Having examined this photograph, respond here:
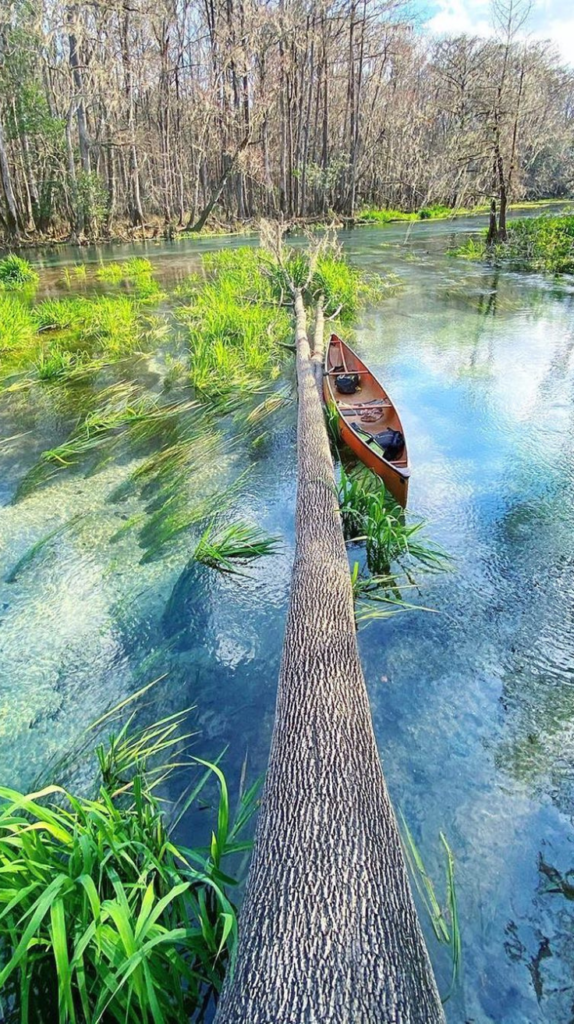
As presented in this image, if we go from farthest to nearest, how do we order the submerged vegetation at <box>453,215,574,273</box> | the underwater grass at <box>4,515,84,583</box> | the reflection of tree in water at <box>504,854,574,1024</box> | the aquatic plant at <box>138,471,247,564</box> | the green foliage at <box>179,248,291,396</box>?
the submerged vegetation at <box>453,215,574,273</box>
the green foliage at <box>179,248,291,396</box>
the aquatic plant at <box>138,471,247,564</box>
the underwater grass at <box>4,515,84,583</box>
the reflection of tree in water at <box>504,854,574,1024</box>

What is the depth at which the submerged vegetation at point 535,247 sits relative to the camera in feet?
45.3

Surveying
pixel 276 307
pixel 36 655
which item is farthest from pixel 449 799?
pixel 276 307

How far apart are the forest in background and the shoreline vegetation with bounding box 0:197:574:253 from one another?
250mm

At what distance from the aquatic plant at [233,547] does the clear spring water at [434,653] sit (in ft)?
0.39

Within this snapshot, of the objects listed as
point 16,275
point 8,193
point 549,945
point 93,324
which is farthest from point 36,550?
point 8,193

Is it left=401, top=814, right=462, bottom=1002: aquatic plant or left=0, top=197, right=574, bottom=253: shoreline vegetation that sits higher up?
left=0, top=197, right=574, bottom=253: shoreline vegetation

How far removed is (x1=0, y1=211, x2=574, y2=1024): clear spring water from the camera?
1.93m

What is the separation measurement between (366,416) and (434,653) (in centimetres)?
284

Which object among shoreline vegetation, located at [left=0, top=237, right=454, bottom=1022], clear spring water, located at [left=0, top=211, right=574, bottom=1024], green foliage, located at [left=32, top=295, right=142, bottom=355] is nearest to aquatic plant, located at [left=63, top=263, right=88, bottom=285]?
shoreline vegetation, located at [left=0, top=237, right=454, bottom=1022]

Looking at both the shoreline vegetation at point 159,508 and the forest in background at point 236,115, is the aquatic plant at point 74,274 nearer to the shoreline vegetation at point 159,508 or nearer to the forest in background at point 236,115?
the shoreline vegetation at point 159,508

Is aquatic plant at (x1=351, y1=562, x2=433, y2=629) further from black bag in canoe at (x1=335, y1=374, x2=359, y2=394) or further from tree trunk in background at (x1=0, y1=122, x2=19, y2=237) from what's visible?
tree trunk in background at (x1=0, y1=122, x2=19, y2=237)

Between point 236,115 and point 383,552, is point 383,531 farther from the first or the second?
point 236,115

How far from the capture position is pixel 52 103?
64.8ft

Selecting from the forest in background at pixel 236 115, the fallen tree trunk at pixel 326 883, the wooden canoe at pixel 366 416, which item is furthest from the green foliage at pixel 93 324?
the forest in background at pixel 236 115
